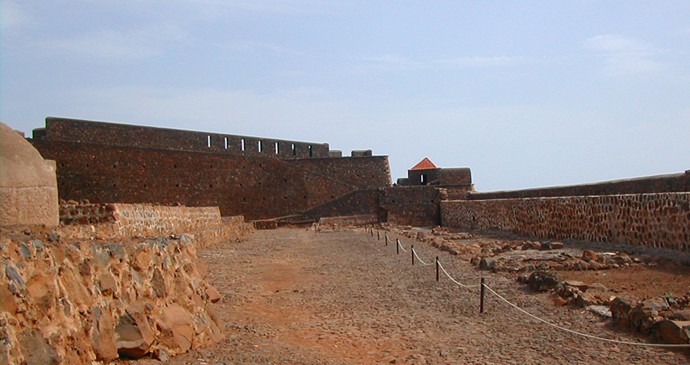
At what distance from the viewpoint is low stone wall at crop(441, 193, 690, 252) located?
41.2 feet

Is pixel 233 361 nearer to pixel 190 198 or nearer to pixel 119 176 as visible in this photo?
pixel 119 176

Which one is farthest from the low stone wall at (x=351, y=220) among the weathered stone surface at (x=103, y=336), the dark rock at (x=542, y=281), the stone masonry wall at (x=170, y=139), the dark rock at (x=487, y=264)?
the weathered stone surface at (x=103, y=336)

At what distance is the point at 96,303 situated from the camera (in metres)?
5.24

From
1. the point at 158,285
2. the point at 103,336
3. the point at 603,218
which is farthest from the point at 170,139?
the point at 103,336

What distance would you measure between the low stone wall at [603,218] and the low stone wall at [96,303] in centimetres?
901

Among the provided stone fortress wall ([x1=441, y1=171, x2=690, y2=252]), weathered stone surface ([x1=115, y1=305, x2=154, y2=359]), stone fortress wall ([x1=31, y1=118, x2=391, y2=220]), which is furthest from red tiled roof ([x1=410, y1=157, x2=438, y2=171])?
weathered stone surface ([x1=115, y1=305, x2=154, y2=359])

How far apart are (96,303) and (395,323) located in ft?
13.4

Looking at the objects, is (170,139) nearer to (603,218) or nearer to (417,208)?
(417,208)

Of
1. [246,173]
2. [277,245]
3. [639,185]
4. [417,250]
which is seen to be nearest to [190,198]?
[246,173]

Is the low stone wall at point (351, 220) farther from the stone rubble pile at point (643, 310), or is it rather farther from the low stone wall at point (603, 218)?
the stone rubble pile at point (643, 310)

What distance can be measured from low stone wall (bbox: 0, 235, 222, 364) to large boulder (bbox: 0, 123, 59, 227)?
336 centimetres

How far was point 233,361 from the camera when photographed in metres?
6.01

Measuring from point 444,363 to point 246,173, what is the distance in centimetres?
3433

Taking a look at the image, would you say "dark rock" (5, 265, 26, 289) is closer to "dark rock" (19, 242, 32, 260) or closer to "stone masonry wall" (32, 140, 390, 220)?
"dark rock" (19, 242, 32, 260)
